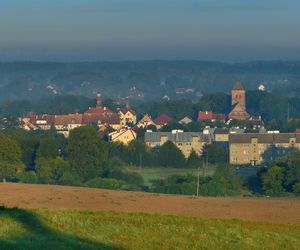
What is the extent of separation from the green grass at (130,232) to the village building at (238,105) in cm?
9716

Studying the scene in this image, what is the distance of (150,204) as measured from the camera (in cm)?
2420

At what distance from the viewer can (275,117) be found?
392 feet

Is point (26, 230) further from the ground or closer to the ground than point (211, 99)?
closer to the ground

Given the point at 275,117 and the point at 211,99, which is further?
the point at 211,99

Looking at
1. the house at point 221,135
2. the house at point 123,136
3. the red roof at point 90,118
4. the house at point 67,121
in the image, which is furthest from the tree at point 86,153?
the red roof at point 90,118

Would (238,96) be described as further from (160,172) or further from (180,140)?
(160,172)

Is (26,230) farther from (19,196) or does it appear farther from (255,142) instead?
(255,142)

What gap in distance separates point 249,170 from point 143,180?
43.7ft

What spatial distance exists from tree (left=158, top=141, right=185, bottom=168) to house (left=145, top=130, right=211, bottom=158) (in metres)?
8.80

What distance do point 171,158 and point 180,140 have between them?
16048 millimetres

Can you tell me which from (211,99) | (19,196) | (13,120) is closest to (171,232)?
(19,196)

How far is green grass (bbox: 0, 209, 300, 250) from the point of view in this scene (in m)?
13.8

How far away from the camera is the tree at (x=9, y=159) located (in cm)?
5103

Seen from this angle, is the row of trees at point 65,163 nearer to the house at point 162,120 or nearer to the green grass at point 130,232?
the green grass at point 130,232
